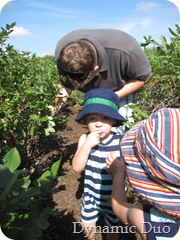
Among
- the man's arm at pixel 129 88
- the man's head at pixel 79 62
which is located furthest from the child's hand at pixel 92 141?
the man's arm at pixel 129 88

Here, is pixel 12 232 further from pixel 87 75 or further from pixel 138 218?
→ pixel 87 75

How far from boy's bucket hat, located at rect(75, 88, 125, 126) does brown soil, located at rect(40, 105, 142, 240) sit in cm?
38

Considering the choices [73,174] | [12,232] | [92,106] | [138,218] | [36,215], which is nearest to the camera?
[12,232]

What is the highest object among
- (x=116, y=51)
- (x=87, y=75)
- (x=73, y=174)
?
(x=116, y=51)

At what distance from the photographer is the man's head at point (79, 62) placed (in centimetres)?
171

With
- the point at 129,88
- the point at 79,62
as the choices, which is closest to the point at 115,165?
the point at 79,62

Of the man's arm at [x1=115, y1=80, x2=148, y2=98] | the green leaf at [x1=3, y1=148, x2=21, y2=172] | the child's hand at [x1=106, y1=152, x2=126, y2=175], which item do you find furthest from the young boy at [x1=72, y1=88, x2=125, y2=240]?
the green leaf at [x1=3, y1=148, x2=21, y2=172]

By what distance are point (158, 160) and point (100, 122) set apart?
30.0 inches

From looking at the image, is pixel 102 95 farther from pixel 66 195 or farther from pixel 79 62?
pixel 66 195

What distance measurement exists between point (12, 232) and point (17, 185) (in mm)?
139

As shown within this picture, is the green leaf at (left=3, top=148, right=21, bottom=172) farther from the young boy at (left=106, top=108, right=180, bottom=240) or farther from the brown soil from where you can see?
the young boy at (left=106, top=108, right=180, bottom=240)

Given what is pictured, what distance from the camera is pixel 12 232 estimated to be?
84cm

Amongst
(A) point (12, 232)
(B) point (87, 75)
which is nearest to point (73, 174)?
(B) point (87, 75)

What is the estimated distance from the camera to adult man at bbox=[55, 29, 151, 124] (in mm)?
1726
